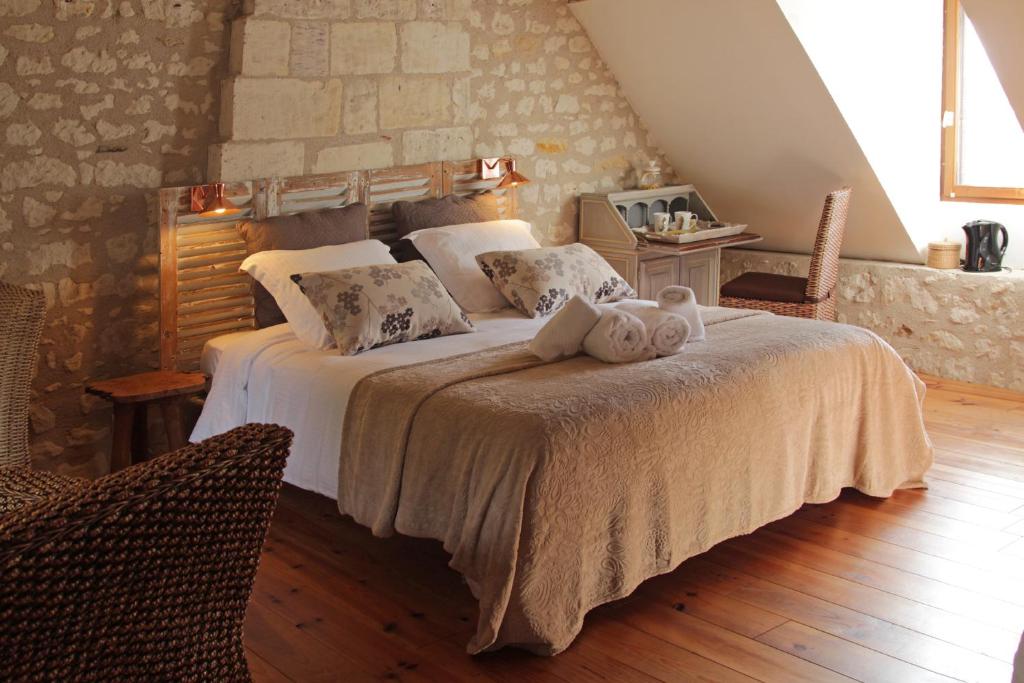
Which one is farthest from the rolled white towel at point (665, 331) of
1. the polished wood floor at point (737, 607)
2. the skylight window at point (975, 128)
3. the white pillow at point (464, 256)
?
the skylight window at point (975, 128)

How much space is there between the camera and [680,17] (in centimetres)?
527

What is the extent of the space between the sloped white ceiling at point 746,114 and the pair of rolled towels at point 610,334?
1981mm

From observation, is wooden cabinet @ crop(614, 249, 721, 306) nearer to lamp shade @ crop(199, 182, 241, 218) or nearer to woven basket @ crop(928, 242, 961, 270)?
woven basket @ crop(928, 242, 961, 270)

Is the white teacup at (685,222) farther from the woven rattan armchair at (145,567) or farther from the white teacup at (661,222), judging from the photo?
the woven rattan armchair at (145,567)

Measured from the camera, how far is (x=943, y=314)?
5641mm

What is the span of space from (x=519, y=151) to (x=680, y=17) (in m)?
1.00

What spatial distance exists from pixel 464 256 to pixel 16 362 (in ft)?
6.41

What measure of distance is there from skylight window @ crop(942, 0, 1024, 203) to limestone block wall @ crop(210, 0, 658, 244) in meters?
1.56

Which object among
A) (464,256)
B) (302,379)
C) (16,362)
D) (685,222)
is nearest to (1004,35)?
(685,222)

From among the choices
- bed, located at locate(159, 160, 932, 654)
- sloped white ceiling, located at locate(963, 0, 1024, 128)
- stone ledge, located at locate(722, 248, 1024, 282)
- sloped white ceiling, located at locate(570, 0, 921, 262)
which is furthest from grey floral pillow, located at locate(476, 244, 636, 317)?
stone ledge, located at locate(722, 248, 1024, 282)

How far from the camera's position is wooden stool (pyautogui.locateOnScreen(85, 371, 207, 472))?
3.82m

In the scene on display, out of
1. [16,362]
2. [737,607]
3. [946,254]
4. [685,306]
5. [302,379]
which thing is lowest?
[737,607]

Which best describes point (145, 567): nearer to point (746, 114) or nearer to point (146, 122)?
point (146, 122)

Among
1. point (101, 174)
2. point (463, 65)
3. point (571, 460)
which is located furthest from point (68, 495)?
point (463, 65)
